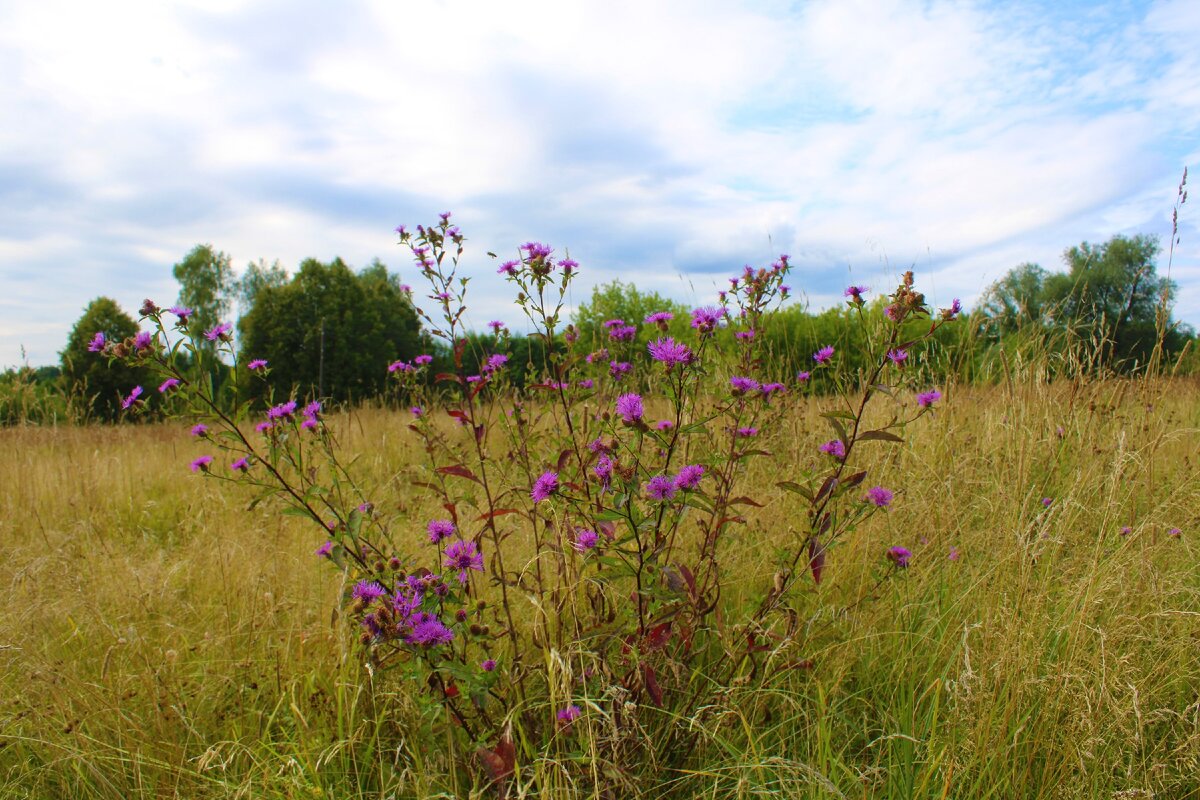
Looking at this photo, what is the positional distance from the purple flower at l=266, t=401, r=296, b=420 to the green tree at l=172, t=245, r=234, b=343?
1169 inches

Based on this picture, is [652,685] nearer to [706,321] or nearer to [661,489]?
[661,489]

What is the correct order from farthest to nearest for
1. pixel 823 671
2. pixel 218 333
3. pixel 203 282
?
pixel 203 282 < pixel 823 671 < pixel 218 333

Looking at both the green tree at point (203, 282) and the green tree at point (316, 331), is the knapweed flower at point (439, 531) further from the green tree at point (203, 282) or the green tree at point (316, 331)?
the green tree at point (203, 282)

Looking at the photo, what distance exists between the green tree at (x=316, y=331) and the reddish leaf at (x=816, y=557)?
57.8 ft

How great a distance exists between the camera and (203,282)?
28.8 metres

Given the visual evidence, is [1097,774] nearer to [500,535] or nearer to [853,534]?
[853,534]

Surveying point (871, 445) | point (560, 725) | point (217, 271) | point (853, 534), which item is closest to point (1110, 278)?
point (871, 445)

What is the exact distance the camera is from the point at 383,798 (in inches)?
60.2

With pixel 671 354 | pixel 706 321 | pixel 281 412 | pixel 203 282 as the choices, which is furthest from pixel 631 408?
pixel 203 282

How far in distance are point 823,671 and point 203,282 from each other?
1267 inches

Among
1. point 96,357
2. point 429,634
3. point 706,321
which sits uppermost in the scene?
point 96,357

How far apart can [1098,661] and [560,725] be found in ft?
4.39

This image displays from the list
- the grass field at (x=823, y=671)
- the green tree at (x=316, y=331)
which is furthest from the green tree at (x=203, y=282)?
the grass field at (x=823, y=671)

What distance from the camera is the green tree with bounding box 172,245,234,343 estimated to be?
92.9ft
